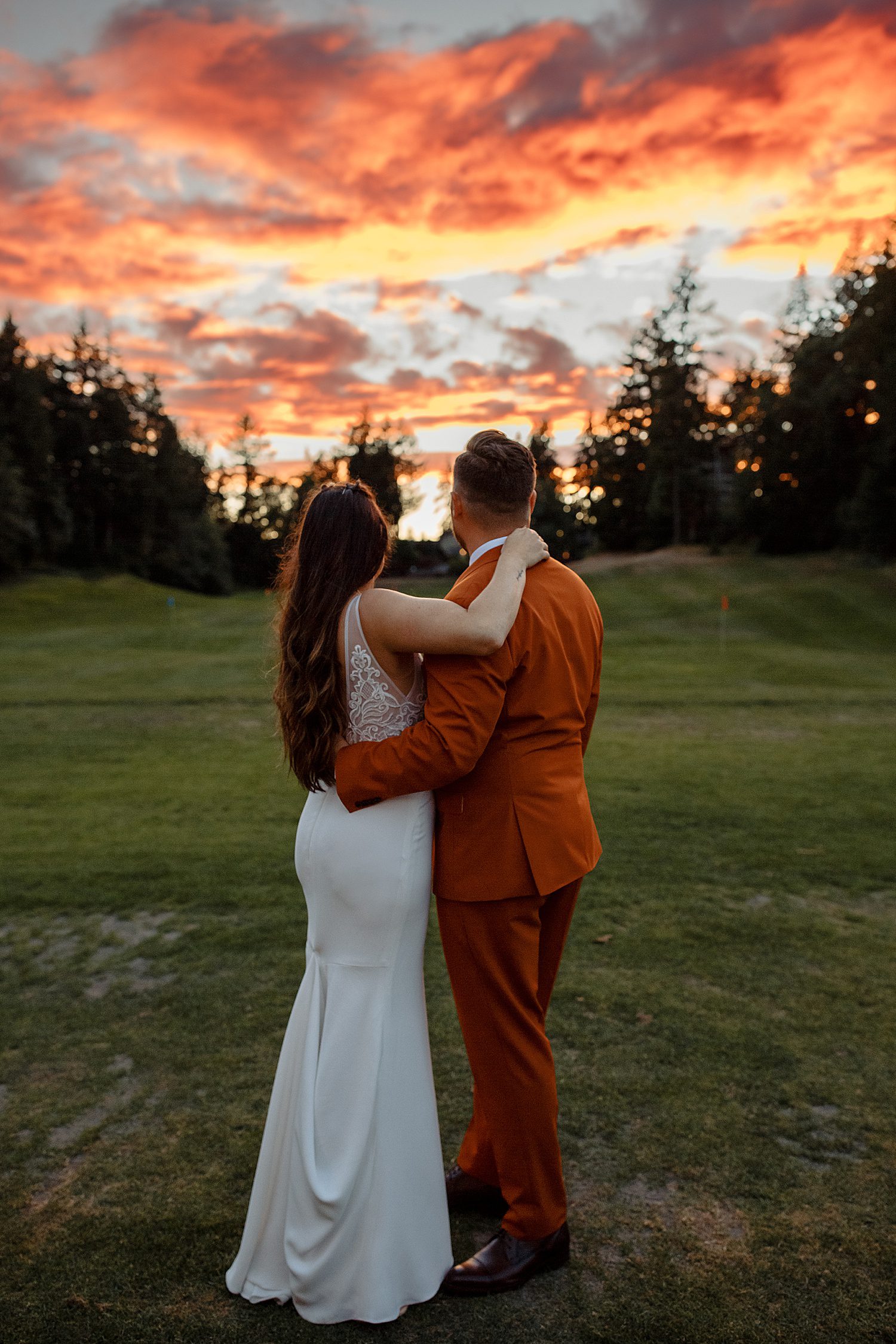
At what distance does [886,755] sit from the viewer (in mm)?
10141

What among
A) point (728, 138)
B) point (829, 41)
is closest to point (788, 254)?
point (728, 138)

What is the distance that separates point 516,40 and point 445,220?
17.7 feet

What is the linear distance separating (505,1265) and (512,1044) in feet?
1.98

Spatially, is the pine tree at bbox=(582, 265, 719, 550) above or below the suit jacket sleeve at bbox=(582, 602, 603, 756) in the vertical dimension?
above

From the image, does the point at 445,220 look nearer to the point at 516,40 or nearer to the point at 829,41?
the point at 516,40

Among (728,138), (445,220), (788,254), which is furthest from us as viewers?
(788,254)

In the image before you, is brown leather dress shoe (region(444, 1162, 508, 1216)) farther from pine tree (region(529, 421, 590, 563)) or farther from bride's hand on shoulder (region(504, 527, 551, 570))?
pine tree (region(529, 421, 590, 563))

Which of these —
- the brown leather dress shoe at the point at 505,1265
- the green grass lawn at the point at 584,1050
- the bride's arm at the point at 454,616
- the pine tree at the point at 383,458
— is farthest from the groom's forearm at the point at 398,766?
the pine tree at the point at 383,458

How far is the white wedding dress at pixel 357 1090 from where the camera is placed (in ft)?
7.89

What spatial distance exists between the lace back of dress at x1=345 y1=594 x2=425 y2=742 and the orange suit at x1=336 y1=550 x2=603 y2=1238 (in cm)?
8

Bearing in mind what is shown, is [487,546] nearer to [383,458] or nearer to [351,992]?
[351,992]

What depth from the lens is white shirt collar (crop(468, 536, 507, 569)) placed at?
2.59m

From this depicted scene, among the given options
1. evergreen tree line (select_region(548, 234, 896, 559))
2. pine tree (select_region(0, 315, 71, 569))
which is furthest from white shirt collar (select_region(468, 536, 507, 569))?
pine tree (select_region(0, 315, 71, 569))

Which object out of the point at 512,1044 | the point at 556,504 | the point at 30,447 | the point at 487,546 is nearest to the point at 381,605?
the point at 487,546
